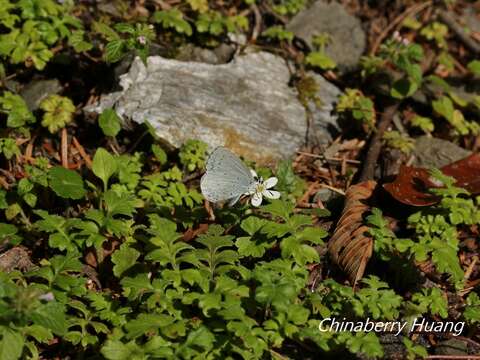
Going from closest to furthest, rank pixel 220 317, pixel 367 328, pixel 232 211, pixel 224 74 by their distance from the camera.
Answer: pixel 220 317, pixel 367 328, pixel 232 211, pixel 224 74

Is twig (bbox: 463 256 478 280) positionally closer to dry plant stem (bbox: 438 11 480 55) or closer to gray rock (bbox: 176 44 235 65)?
gray rock (bbox: 176 44 235 65)

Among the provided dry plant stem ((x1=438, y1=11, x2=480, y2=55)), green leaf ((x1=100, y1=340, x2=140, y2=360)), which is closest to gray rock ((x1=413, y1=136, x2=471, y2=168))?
dry plant stem ((x1=438, y1=11, x2=480, y2=55))

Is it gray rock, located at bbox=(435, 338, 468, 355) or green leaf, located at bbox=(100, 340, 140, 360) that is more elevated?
gray rock, located at bbox=(435, 338, 468, 355)

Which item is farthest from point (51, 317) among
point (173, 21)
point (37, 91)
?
point (173, 21)

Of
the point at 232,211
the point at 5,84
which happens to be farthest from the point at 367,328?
Answer: the point at 5,84

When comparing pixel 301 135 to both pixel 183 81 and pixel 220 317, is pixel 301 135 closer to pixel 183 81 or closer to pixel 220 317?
pixel 183 81

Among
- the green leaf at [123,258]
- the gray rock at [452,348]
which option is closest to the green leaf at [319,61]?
the green leaf at [123,258]

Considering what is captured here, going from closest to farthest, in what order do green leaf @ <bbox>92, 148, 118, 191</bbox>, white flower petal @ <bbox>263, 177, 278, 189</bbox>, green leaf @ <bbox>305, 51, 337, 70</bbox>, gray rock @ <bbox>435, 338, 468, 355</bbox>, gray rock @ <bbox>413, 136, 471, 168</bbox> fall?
gray rock @ <bbox>435, 338, 468, 355</bbox>
white flower petal @ <bbox>263, 177, 278, 189</bbox>
green leaf @ <bbox>92, 148, 118, 191</bbox>
gray rock @ <bbox>413, 136, 471, 168</bbox>
green leaf @ <bbox>305, 51, 337, 70</bbox>
